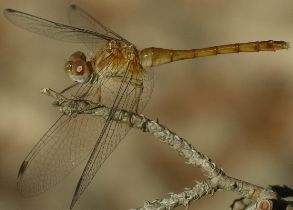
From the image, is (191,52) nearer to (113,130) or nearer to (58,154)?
(113,130)

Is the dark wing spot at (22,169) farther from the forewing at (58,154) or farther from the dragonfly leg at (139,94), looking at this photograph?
the dragonfly leg at (139,94)

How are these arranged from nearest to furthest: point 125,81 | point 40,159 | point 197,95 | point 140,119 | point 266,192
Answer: point 266,192, point 140,119, point 40,159, point 125,81, point 197,95

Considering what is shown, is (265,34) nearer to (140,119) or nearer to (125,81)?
(125,81)

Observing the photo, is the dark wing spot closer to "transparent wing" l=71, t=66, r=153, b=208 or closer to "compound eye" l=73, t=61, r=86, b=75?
"transparent wing" l=71, t=66, r=153, b=208

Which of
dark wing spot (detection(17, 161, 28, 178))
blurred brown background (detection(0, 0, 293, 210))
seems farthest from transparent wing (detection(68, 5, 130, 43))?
blurred brown background (detection(0, 0, 293, 210))

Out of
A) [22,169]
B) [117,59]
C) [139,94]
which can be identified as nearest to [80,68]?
[117,59]

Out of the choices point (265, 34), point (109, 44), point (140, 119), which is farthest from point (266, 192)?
point (265, 34)

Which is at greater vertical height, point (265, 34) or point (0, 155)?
point (265, 34)
